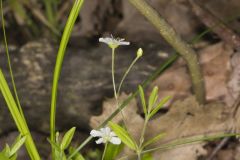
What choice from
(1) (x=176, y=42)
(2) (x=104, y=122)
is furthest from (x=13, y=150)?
(1) (x=176, y=42)

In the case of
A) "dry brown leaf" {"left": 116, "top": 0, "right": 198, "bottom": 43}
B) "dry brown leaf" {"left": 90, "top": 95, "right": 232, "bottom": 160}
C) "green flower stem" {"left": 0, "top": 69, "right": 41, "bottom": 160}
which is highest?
"dry brown leaf" {"left": 116, "top": 0, "right": 198, "bottom": 43}

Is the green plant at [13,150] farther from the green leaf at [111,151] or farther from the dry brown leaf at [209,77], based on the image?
the dry brown leaf at [209,77]

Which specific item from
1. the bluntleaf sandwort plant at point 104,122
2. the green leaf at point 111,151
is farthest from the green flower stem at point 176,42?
the green leaf at point 111,151

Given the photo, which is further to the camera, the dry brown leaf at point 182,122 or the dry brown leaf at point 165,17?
the dry brown leaf at point 165,17

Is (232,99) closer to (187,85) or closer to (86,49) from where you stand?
(187,85)

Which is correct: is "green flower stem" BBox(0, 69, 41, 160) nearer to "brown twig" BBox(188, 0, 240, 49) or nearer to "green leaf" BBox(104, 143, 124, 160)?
"green leaf" BBox(104, 143, 124, 160)

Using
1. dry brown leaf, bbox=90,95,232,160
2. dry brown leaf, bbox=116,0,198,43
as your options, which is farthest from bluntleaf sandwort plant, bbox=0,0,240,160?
dry brown leaf, bbox=116,0,198,43
